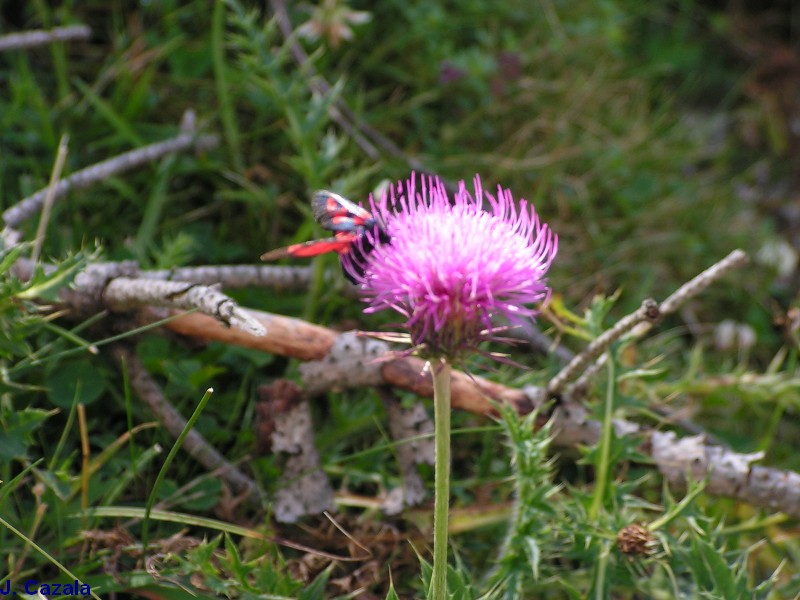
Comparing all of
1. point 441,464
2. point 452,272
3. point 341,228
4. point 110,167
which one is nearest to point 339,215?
point 341,228

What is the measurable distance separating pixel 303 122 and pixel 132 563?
142cm

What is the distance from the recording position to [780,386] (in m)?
Result: 2.64

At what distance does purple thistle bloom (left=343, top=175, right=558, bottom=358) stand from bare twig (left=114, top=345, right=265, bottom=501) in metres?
0.82

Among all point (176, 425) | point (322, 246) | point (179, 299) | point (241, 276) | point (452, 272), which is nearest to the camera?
point (452, 272)

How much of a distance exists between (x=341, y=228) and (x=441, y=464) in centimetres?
49

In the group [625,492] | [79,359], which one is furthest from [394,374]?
[79,359]

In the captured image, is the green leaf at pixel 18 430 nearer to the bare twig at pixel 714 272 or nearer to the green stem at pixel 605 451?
the green stem at pixel 605 451

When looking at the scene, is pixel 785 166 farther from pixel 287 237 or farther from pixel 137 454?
pixel 137 454

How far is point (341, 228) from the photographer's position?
5.58 ft

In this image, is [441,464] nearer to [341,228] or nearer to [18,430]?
[341,228]

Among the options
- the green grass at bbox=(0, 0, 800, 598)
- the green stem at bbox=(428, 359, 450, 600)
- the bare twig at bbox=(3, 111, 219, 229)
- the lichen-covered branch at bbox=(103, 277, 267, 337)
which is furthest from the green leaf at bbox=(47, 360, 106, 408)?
the green stem at bbox=(428, 359, 450, 600)

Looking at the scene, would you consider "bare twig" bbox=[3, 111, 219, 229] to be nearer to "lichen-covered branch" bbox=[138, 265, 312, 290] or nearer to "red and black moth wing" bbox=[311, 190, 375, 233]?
Answer: "lichen-covered branch" bbox=[138, 265, 312, 290]

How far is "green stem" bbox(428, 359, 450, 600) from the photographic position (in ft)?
4.92

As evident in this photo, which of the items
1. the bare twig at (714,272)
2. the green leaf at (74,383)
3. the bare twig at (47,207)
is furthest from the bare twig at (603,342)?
the bare twig at (47,207)
